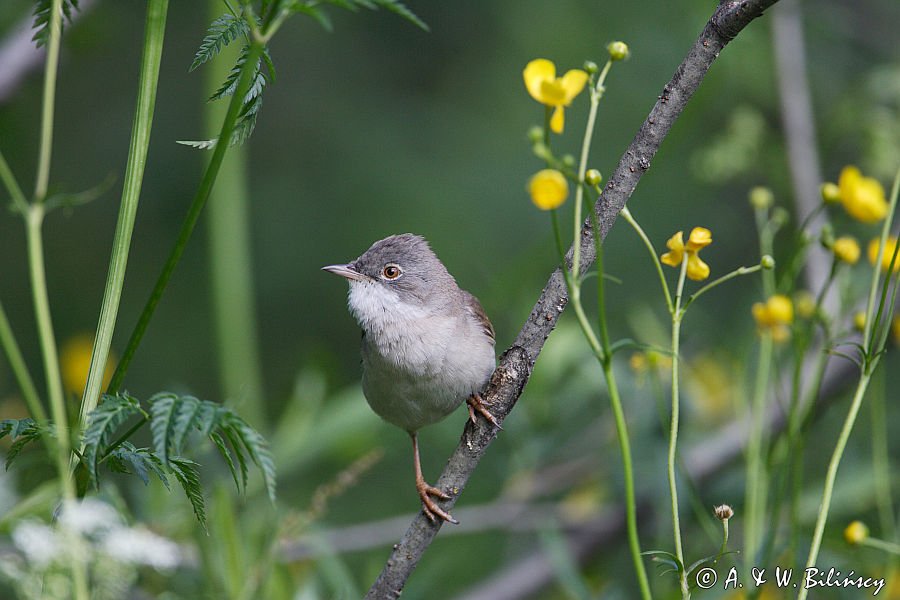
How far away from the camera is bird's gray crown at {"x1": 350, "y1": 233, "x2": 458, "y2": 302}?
3.64 metres

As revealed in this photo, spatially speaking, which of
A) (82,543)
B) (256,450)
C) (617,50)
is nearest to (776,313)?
(617,50)

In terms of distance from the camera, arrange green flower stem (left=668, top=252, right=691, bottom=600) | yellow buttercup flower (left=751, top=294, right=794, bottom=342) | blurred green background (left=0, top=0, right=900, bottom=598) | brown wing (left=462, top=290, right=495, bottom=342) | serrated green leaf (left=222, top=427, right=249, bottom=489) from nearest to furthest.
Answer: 1. serrated green leaf (left=222, top=427, right=249, bottom=489)
2. green flower stem (left=668, top=252, right=691, bottom=600)
3. yellow buttercup flower (left=751, top=294, right=794, bottom=342)
4. brown wing (left=462, top=290, right=495, bottom=342)
5. blurred green background (left=0, top=0, right=900, bottom=598)

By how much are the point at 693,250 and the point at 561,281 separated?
0.26m

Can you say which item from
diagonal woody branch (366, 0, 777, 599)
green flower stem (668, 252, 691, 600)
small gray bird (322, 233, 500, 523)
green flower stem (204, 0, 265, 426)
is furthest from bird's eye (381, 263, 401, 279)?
green flower stem (668, 252, 691, 600)

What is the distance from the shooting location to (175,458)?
1.56 metres

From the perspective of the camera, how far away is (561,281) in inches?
72.6

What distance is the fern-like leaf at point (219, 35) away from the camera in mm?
1503

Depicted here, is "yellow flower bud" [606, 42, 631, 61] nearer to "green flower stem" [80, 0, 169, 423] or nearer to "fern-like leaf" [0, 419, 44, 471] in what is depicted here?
"green flower stem" [80, 0, 169, 423]

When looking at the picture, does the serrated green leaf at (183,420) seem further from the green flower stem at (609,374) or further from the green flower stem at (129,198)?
the green flower stem at (609,374)

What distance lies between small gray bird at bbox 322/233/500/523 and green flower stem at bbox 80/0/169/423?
1.70m

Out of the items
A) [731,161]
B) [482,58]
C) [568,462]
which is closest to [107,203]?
[482,58]

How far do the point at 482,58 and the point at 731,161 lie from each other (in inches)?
142

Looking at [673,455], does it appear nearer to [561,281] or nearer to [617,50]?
[561,281]

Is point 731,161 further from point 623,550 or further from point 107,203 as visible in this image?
point 107,203
